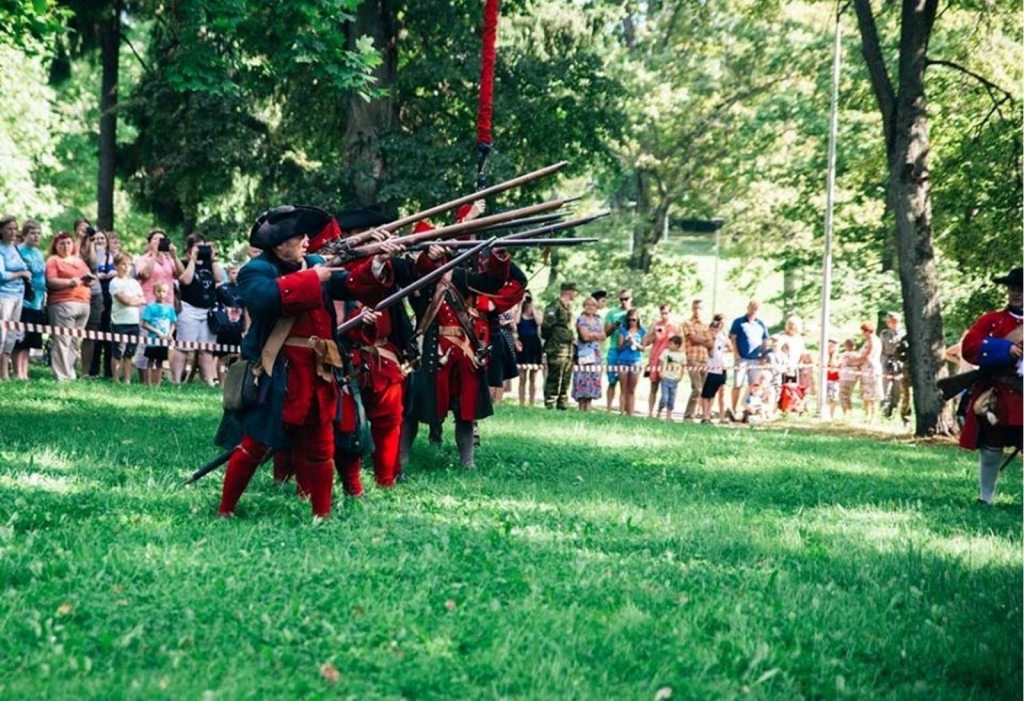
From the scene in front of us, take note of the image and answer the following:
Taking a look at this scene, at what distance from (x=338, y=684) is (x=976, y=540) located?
587cm

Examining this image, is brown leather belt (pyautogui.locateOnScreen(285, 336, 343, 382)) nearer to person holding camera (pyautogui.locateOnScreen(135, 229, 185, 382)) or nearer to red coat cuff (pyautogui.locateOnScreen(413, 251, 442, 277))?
red coat cuff (pyautogui.locateOnScreen(413, 251, 442, 277))

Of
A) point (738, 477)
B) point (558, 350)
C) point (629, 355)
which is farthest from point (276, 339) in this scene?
point (629, 355)

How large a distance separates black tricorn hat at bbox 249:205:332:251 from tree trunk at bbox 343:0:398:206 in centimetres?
1776

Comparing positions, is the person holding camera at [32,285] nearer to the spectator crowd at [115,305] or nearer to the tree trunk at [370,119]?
the spectator crowd at [115,305]

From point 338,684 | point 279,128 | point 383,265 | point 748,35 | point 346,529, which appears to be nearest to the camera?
point 338,684

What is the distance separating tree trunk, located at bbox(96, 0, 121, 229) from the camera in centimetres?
2888

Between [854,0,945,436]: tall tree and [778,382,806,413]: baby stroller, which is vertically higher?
[854,0,945,436]: tall tree

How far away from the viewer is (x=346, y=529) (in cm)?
854

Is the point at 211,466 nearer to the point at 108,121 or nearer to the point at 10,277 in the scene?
the point at 10,277

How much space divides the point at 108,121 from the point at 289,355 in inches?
876

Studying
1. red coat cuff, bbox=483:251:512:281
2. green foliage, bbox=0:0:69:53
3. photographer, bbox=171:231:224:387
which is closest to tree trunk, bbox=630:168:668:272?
photographer, bbox=171:231:224:387

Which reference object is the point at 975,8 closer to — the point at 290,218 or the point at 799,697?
the point at 290,218

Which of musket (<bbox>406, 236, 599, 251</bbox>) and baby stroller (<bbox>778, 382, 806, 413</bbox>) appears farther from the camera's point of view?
baby stroller (<bbox>778, 382, 806, 413</bbox>)

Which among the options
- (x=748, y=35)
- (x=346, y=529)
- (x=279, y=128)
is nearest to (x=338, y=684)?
(x=346, y=529)
